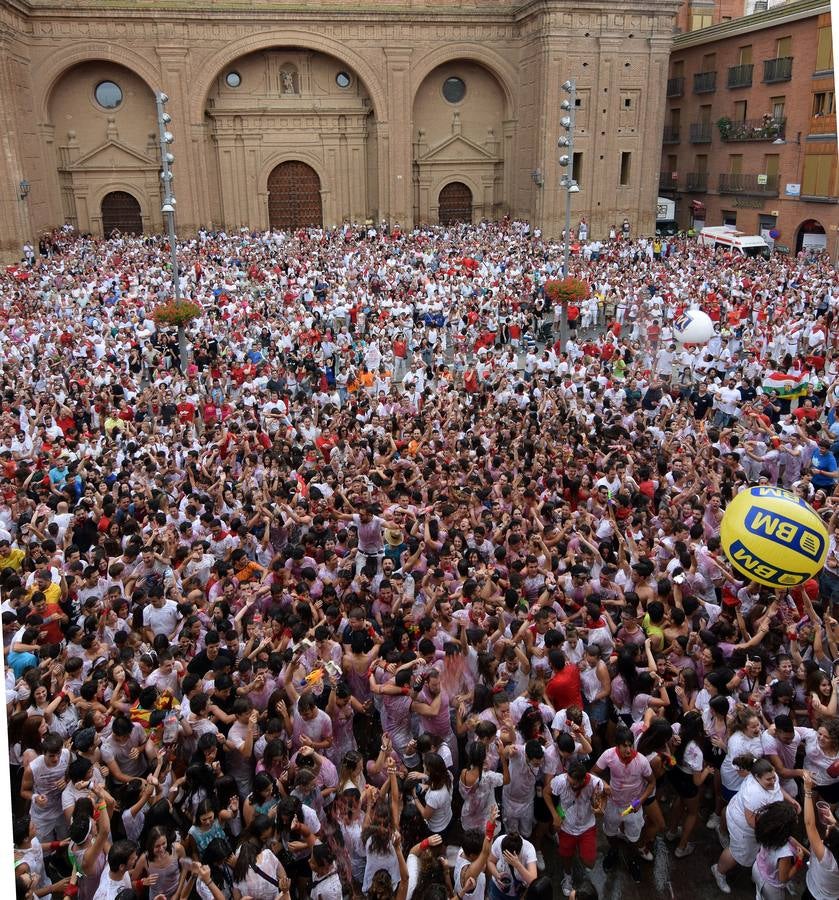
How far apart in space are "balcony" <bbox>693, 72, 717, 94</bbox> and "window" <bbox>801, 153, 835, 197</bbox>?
853cm

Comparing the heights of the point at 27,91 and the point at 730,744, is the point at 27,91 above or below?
above

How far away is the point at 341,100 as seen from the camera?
131 feet

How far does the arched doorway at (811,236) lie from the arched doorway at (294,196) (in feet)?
75.6

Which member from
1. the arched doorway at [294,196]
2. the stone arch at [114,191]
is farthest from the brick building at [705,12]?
the stone arch at [114,191]

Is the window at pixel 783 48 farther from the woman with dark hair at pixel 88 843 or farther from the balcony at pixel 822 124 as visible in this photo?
the woman with dark hair at pixel 88 843

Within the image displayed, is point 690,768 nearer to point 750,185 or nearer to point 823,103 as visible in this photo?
A: point 823,103

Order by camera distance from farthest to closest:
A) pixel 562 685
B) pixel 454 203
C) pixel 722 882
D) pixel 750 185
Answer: pixel 454 203 → pixel 750 185 → pixel 562 685 → pixel 722 882

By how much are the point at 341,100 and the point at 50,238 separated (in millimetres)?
15399

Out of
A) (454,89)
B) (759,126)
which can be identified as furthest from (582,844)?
(454,89)

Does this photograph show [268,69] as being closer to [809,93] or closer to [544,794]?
[809,93]

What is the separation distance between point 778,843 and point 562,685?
196 cm

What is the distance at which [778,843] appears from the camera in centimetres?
510

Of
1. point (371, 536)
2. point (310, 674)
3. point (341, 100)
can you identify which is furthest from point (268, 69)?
point (310, 674)

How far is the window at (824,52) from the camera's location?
3338 centimetres
